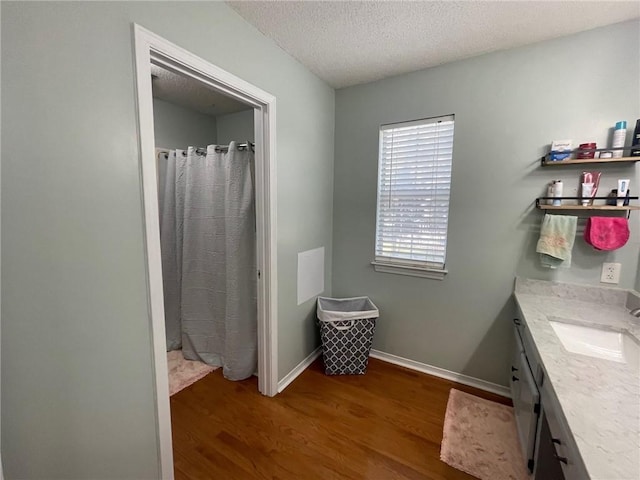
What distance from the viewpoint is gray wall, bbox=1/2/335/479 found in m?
0.81

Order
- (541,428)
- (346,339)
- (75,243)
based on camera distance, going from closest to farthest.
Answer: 1. (75,243)
2. (541,428)
3. (346,339)

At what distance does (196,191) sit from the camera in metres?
2.30

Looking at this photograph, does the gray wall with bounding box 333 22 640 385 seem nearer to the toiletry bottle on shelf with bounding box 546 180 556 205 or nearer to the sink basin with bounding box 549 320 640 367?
the toiletry bottle on shelf with bounding box 546 180 556 205

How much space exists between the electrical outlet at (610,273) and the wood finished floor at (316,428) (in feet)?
3.51

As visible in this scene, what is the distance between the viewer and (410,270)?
7.43 feet

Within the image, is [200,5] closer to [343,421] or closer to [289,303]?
[289,303]

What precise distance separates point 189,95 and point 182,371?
2.46 meters

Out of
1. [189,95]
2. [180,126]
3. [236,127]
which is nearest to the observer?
[189,95]

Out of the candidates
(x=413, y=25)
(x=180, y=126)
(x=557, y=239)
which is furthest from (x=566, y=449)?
(x=180, y=126)

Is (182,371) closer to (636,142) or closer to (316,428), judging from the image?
(316,428)

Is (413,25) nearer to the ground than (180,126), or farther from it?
farther from it

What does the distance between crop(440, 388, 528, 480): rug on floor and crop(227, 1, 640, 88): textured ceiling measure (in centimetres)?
242

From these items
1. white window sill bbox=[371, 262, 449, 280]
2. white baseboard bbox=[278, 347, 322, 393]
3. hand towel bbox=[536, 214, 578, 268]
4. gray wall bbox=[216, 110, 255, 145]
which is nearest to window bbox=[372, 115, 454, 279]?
white window sill bbox=[371, 262, 449, 280]

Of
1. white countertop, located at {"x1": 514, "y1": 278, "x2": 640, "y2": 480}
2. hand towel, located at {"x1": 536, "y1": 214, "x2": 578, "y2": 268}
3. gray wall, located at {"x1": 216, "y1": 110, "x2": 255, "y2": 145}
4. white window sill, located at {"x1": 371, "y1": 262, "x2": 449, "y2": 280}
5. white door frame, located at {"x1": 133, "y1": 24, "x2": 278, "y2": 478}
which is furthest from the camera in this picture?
gray wall, located at {"x1": 216, "y1": 110, "x2": 255, "y2": 145}
